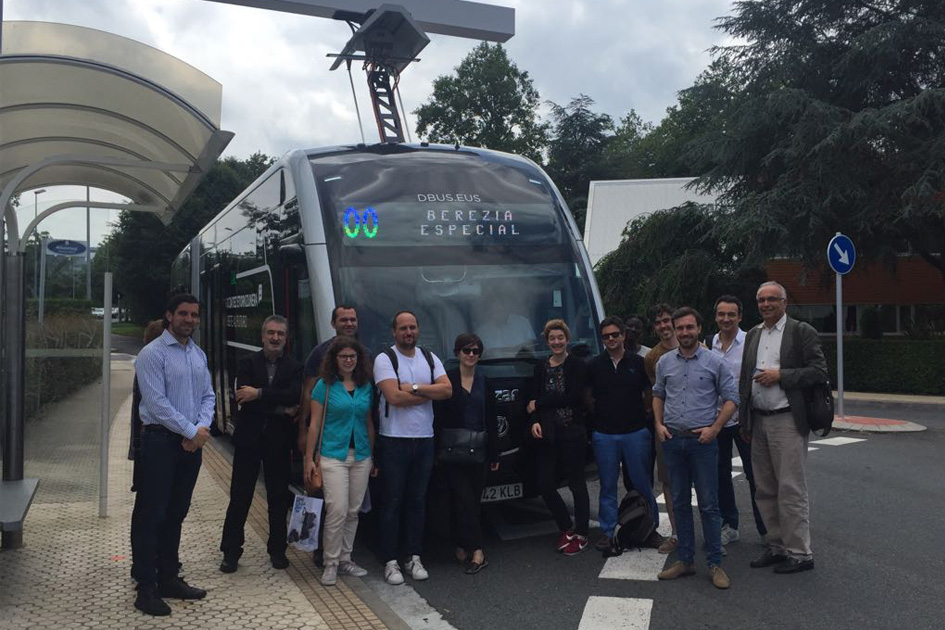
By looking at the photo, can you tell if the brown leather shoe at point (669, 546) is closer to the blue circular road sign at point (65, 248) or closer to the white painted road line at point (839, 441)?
the blue circular road sign at point (65, 248)

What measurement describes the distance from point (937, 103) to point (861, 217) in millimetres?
2871

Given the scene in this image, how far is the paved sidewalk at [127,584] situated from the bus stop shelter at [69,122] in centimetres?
40

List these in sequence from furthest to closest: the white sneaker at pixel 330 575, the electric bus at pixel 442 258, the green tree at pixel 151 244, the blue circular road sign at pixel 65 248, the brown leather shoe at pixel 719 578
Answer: the green tree at pixel 151 244 → the blue circular road sign at pixel 65 248 → the electric bus at pixel 442 258 → the white sneaker at pixel 330 575 → the brown leather shoe at pixel 719 578

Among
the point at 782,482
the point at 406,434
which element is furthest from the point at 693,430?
the point at 406,434

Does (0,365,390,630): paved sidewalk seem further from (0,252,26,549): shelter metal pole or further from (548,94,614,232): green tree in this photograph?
(548,94,614,232): green tree

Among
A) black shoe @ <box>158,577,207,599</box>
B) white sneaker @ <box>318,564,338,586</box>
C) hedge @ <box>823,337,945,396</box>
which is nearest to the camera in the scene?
black shoe @ <box>158,577,207,599</box>

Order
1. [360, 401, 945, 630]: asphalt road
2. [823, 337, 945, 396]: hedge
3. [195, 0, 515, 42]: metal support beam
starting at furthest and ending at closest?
[823, 337, 945, 396]: hedge
[195, 0, 515, 42]: metal support beam
[360, 401, 945, 630]: asphalt road

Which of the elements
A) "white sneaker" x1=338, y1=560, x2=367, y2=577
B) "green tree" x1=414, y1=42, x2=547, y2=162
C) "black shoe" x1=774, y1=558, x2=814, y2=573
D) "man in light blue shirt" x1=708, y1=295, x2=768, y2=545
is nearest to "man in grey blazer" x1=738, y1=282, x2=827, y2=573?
"black shoe" x1=774, y1=558, x2=814, y2=573

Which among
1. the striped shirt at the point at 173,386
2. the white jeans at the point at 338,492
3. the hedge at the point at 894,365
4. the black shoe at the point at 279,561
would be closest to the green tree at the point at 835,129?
the hedge at the point at 894,365

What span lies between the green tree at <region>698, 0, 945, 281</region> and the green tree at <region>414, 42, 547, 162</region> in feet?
129

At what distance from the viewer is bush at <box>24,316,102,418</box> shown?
23.9ft

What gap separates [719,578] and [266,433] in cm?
313

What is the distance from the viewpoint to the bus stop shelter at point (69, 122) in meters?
6.74

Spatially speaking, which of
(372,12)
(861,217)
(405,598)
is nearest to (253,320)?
(405,598)
